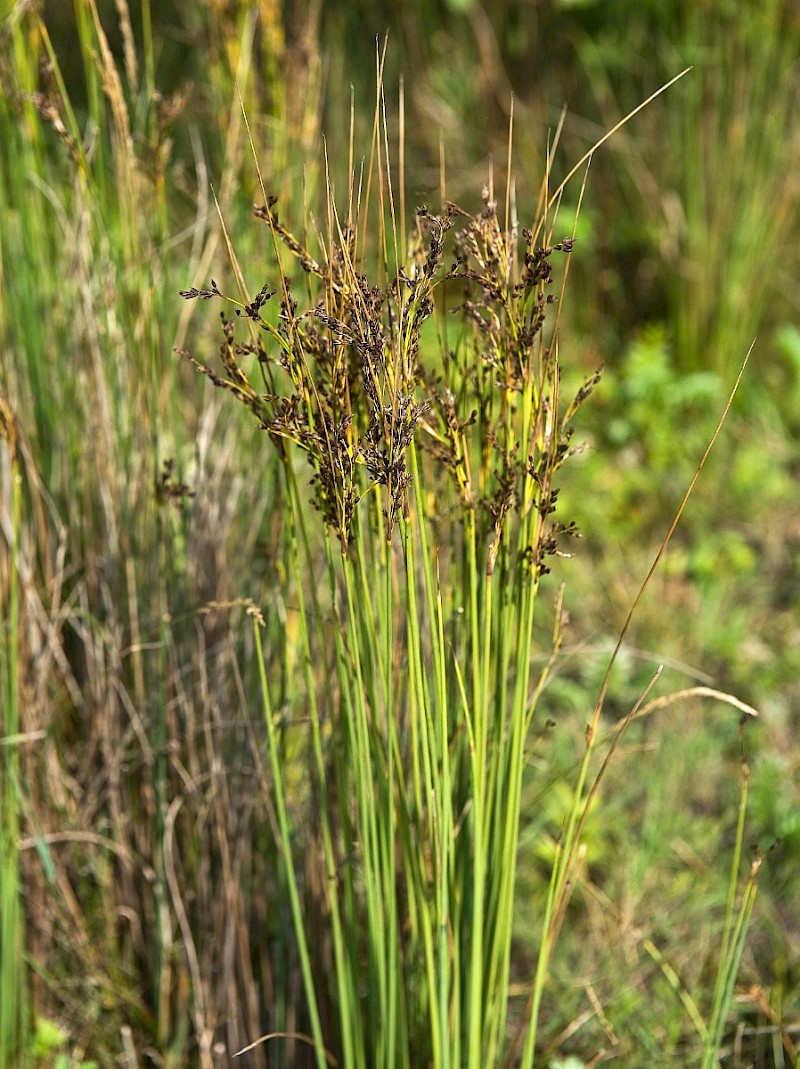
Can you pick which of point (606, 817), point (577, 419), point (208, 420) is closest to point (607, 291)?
point (577, 419)

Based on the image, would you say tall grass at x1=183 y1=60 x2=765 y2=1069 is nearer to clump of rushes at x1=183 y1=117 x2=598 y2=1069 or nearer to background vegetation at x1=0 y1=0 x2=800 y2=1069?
clump of rushes at x1=183 y1=117 x2=598 y2=1069

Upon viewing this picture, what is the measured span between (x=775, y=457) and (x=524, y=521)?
7.89 feet

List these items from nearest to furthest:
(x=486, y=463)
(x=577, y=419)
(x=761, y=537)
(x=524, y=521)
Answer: (x=524, y=521) → (x=486, y=463) → (x=761, y=537) → (x=577, y=419)

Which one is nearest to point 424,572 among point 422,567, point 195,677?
point 422,567

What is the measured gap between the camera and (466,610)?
121 centimetres

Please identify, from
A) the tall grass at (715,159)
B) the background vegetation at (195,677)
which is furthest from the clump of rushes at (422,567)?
the tall grass at (715,159)

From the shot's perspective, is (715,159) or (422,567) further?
(715,159)

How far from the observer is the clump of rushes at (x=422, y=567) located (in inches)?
40.0

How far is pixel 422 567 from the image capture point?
3.80ft

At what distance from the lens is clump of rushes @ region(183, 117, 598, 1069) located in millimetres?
1016

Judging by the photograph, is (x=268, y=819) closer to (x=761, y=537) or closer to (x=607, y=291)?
(x=761, y=537)

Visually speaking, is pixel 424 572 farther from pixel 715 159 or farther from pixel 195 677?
pixel 715 159

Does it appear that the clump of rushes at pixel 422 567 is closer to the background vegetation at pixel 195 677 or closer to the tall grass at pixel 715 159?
the background vegetation at pixel 195 677

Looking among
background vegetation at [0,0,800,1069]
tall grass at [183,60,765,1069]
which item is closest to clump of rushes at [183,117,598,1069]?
tall grass at [183,60,765,1069]
